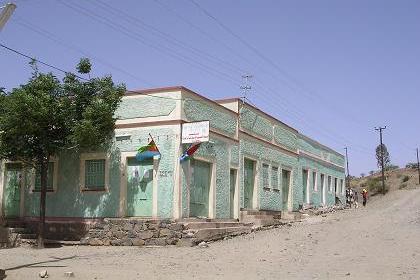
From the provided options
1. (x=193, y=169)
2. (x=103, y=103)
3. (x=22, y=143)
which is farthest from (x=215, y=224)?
(x=22, y=143)

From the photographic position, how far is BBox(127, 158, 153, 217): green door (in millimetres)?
20422

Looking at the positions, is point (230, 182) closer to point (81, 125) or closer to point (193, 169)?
point (193, 169)

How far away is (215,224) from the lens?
69.2 feet

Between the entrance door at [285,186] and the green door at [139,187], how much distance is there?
12.3 meters

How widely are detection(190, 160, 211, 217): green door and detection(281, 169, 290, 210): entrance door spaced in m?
9.63

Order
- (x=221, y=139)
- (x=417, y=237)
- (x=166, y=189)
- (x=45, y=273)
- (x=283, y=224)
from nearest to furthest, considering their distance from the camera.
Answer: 1. (x=45, y=273)
2. (x=417, y=237)
3. (x=166, y=189)
4. (x=221, y=139)
5. (x=283, y=224)

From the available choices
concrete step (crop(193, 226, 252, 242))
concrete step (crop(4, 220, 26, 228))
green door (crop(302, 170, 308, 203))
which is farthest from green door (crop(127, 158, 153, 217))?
green door (crop(302, 170, 308, 203))

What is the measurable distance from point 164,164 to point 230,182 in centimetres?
511

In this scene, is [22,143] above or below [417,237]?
above

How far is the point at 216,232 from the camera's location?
20.4 m

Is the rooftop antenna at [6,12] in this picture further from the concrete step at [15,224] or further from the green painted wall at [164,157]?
the concrete step at [15,224]

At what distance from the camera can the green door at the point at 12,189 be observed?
76.6 ft

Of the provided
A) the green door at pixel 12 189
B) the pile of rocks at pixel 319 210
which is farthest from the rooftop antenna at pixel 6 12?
the pile of rocks at pixel 319 210

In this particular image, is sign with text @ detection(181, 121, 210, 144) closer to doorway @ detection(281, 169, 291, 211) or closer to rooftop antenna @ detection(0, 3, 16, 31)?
rooftop antenna @ detection(0, 3, 16, 31)
